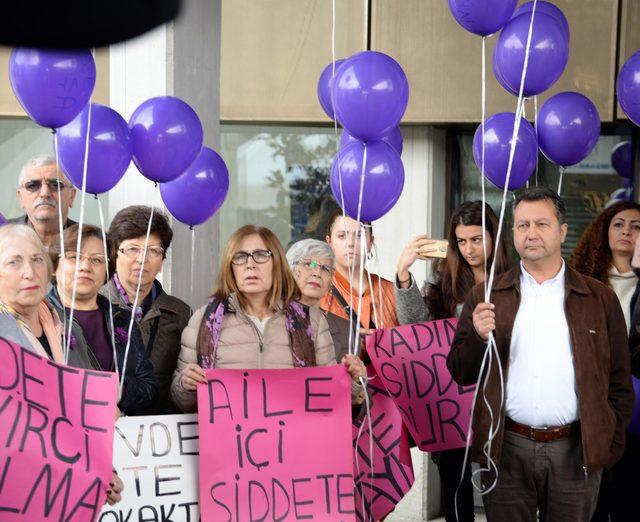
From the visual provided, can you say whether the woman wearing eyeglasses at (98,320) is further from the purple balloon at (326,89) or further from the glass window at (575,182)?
the glass window at (575,182)

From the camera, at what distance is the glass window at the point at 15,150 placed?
23.9 ft

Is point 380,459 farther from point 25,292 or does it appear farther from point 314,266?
point 25,292

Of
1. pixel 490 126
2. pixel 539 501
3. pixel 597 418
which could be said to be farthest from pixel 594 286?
pixel 490 126

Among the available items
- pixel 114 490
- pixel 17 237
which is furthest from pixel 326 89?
pixel 114 490

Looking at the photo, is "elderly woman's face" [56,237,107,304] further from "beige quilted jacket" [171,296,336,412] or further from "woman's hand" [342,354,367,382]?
"woman's hand" [342,354,367,382]

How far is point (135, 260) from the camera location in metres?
4.91

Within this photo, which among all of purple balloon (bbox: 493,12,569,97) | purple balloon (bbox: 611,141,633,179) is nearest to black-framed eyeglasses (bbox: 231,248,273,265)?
purple balloon (bbox: 493,12,569,97)

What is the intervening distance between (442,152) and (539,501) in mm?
3506

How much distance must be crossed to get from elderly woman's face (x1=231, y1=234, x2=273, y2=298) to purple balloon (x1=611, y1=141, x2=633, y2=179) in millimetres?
3762

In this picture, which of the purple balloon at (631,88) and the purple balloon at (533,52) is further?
the purple balloon at (631,88)

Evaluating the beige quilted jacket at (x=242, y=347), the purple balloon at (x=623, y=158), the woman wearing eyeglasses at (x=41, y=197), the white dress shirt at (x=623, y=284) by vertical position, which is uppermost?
the purple balloon at (x=623, y=158)

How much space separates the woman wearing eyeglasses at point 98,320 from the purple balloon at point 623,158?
4.05m

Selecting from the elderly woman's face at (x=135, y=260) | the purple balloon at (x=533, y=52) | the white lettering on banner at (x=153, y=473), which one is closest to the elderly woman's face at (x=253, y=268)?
the white lettering on banner at (x=153, y=473)

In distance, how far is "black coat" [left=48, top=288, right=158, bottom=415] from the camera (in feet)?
13.2
